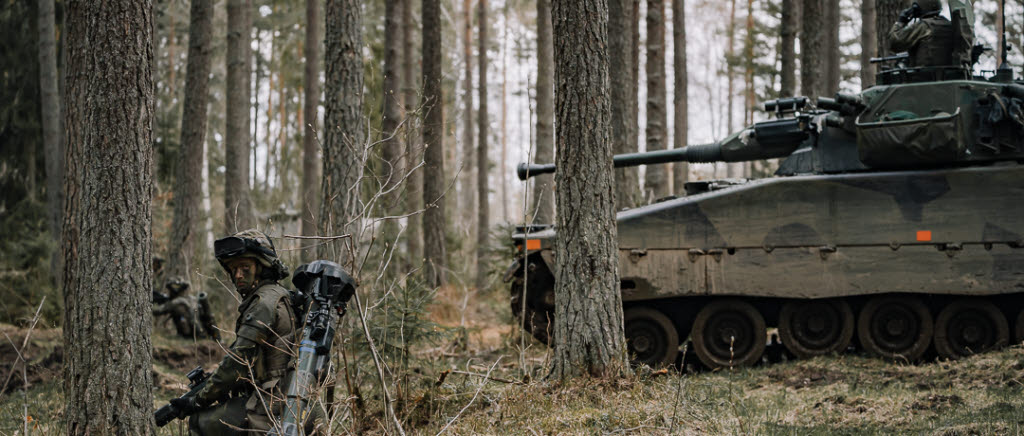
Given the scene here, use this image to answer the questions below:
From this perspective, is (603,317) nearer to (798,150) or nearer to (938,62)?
(798,150)

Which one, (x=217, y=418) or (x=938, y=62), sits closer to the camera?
(x=217, y=418)

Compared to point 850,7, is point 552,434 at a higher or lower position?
lower

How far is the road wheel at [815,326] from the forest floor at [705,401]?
0.41 m

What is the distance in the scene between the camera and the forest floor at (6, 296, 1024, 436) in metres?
6.00

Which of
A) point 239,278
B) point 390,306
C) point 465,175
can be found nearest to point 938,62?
point 390,306

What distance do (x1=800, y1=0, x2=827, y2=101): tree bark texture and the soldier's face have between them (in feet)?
39.4

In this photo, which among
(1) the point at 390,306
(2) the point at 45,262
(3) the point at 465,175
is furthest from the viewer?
(3) the point at 465,175

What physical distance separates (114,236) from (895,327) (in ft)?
26.2

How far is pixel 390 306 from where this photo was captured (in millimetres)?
7609

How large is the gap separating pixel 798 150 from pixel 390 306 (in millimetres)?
5142

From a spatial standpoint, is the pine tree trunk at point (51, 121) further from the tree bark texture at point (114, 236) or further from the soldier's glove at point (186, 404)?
the soldier's glove at point (186, 404)

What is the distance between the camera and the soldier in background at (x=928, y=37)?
31.5 feet

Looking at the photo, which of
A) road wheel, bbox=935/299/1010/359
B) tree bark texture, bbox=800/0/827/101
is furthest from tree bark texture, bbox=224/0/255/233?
road wheel, bbox=935/299/1010/359

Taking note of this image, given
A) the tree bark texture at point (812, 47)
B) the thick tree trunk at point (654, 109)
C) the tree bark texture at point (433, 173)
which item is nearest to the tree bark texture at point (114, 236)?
the tree bark texture at point (433, 173)
